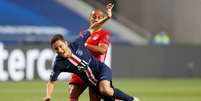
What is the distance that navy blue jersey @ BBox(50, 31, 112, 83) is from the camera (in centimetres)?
1273

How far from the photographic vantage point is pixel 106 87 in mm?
13086

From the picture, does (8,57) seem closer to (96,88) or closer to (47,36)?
(47,36)

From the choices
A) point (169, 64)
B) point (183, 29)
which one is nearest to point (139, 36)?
point (183, 29)

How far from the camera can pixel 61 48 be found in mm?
12242

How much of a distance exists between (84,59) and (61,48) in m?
0.73

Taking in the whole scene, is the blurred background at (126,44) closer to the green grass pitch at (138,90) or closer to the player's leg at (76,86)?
the green grass pitch at (138,90)

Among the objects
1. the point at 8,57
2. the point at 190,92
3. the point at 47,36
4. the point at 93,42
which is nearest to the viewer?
the point at 93,42

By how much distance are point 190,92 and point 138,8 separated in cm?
1726

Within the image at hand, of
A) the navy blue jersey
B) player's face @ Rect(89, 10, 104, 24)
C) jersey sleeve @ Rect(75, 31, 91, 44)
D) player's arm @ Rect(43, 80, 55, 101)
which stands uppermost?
player's face @ Rect(89, 10, 104, 24)

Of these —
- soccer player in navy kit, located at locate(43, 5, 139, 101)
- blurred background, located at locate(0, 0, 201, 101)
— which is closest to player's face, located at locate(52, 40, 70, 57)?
soccer player in navy kit, located at locate(43, 5, 139, 101)

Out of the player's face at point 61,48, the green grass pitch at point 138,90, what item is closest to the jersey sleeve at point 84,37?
the player's face at point 61,48

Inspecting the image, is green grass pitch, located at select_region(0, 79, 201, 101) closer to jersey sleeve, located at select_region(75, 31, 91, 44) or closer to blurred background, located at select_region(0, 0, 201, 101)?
blurred background, located at select_region(0, 0, 201, 101)

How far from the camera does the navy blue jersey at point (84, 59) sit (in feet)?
41.8

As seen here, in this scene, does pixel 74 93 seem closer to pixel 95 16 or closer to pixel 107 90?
pixel 107 90
